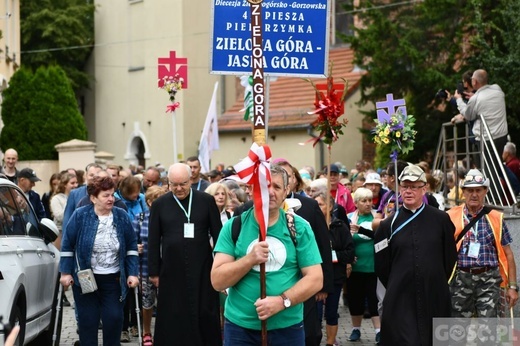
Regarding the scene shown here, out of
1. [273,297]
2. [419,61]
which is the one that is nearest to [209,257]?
[273,297]

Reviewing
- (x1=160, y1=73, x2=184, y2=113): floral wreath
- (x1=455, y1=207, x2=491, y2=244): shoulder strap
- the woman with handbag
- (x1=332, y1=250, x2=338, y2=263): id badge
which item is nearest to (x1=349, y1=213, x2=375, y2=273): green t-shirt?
(x1=332, y1=250, x2=338, y2=263): id badge

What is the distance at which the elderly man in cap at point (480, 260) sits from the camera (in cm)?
1056

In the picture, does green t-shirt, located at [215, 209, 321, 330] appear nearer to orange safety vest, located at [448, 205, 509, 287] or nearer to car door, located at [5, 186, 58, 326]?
orange safety vest, located at [448, 205, 509, 287]

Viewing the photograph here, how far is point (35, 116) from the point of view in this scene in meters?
38.6

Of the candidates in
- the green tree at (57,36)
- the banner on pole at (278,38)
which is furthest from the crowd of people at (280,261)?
the green tree at (57,36)

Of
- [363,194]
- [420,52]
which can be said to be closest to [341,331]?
[363,194]

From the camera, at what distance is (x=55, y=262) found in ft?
40.8

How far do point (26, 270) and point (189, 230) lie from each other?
156 centimetres

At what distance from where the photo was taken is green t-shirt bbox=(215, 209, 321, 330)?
24.0ft

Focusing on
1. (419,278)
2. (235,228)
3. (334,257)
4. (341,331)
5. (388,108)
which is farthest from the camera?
(341,331)

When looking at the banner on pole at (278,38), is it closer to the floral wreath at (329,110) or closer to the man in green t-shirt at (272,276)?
the floral wreath at (329,110)

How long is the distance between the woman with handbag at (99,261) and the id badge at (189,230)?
53 centimetres

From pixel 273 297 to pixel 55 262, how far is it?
18.7 ft

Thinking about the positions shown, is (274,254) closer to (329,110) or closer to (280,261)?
(280,261)
